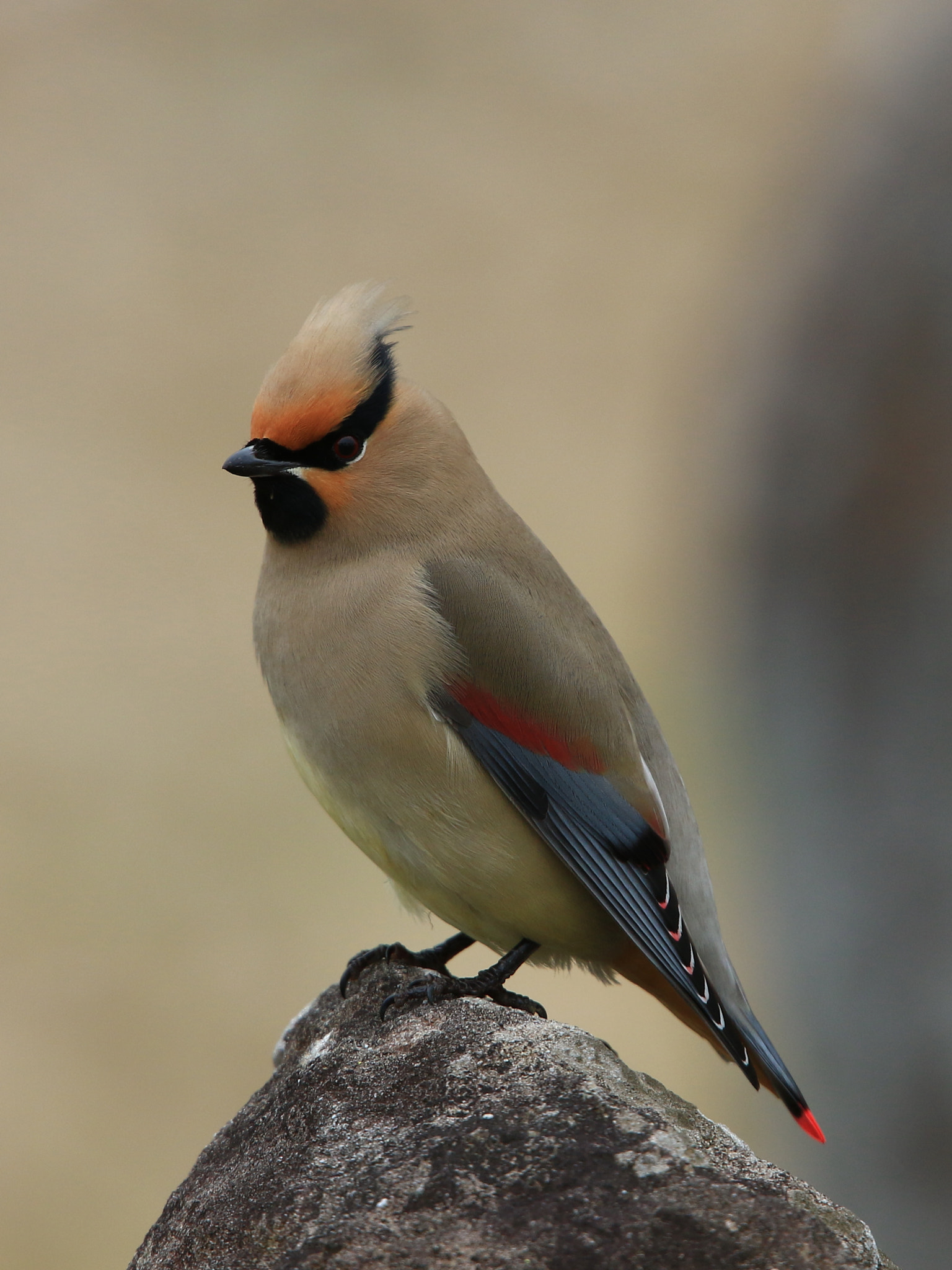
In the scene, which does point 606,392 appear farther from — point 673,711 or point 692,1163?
point 692,1163

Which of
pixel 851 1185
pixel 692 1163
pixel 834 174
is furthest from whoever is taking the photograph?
pixel 834 174

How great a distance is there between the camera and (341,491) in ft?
11.8

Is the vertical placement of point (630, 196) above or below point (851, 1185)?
above

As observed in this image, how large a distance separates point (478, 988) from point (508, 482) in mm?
8075

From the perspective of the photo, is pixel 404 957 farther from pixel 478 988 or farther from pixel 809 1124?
pixel 809 1124

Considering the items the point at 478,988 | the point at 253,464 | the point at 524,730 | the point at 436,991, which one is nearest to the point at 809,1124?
the point at 478,988

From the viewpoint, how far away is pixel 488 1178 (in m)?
2.43

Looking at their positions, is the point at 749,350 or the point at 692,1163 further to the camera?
the point at 749,350

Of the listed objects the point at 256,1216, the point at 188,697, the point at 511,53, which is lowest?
the point at 256,1216

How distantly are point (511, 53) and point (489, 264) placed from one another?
2.23 meters

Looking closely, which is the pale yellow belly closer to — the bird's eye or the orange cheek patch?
the orange cheek patch

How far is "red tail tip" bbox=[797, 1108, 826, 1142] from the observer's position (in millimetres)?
3363

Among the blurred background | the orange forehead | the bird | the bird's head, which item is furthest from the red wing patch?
the blurred background

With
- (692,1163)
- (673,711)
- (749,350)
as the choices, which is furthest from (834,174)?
(692,1163)
